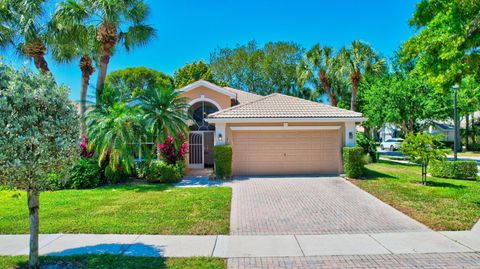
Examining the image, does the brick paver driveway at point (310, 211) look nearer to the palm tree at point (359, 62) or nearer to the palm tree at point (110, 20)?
the palm tree at point (110, 20)

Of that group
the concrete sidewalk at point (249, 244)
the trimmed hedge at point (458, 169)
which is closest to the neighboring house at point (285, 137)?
the trimmed hedge at point (458, 169)

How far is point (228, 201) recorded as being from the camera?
10336 mm

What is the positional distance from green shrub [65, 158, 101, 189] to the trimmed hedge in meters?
16.8

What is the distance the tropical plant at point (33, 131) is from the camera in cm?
449

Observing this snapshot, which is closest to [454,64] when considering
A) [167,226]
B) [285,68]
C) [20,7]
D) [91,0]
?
[167,226]

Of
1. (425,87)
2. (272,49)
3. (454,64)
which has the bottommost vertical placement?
(454,64)

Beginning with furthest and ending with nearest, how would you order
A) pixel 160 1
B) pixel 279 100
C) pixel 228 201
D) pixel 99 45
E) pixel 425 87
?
pixel 425 87 → pixel 279 100 → pixel 99 45 → pixel 160 1 → pixel 228 201

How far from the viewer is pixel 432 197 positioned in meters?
10.7

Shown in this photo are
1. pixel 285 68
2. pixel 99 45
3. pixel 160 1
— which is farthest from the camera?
pixel 285 68

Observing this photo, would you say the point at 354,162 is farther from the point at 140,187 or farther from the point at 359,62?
the point at 359,62

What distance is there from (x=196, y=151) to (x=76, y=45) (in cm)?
867

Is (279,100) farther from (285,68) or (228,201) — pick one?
(285,68)

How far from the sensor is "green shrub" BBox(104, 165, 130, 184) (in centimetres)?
1403

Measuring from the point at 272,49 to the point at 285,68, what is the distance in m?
2.87
